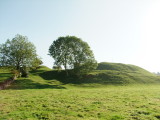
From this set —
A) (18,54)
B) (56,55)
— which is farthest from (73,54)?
(18,54)

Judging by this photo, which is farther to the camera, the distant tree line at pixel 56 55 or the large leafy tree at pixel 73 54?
the large leafy tree at pixel 73 54

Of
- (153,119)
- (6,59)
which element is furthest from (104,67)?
(153,119)

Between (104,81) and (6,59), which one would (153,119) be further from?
(6,59)

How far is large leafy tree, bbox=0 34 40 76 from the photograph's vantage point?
51938 mm

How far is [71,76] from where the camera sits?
64062 millimetres

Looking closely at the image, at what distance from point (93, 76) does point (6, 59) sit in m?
35.3

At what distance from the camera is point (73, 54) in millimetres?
60969

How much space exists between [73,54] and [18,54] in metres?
22.1

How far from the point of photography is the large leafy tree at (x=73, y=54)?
5941cm

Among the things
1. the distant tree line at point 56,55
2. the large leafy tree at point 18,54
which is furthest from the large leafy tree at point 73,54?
the large leafy tree at point 18,54

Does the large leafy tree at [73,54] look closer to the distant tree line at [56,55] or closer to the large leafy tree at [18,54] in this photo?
the distant tree line at [56,55]

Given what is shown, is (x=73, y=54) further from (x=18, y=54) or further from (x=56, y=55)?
(x=18, y=54)

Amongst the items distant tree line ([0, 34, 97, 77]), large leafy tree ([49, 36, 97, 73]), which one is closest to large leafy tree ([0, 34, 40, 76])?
distant tree line ([0, 34, 97, 77])

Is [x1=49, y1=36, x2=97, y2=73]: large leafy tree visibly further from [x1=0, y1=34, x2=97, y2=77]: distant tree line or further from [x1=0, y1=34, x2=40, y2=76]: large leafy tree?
[x1=0, y1=34, x2=40, y2=76]: large leafy tree
